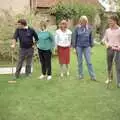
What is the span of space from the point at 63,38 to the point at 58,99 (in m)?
3.51

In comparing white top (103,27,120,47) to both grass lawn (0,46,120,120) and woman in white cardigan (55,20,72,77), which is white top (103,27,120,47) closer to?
grass lawn (0,46,120,120)

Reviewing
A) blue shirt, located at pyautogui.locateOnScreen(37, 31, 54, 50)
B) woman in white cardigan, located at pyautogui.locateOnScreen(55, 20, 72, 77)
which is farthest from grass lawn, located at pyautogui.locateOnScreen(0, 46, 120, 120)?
blue shirt, located at pyautogui.locateOnScreen(37, 31, 54, 50)

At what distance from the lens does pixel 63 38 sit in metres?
13.5

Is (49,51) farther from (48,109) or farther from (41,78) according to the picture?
(48,109)

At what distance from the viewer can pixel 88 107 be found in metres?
9.54

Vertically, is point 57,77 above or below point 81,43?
below

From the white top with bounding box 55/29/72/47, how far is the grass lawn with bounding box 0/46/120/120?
3.57ft

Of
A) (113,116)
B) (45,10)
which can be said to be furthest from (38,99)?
(45,10)

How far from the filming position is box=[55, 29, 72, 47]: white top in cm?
1346

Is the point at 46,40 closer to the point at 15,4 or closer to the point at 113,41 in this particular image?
the point at 113,41

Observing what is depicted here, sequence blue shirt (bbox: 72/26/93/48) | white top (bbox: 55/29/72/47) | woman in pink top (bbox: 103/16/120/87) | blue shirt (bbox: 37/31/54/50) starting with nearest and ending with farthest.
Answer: woman in pink top (bbox: 103/16/120/87)
blue shirt (bbox: 72/26/93/48)
blue shirt (bbox: 37/31/54/50)
white top (bbox: 55/29/72/47)

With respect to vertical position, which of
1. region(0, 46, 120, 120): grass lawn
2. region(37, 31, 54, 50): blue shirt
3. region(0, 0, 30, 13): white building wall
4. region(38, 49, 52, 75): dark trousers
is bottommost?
region(0, 46, 120, 120): grass lawn

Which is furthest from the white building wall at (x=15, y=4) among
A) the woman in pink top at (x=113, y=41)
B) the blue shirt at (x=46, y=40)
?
the woman in pink top at (x=113, y=41)

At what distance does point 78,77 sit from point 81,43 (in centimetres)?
117
